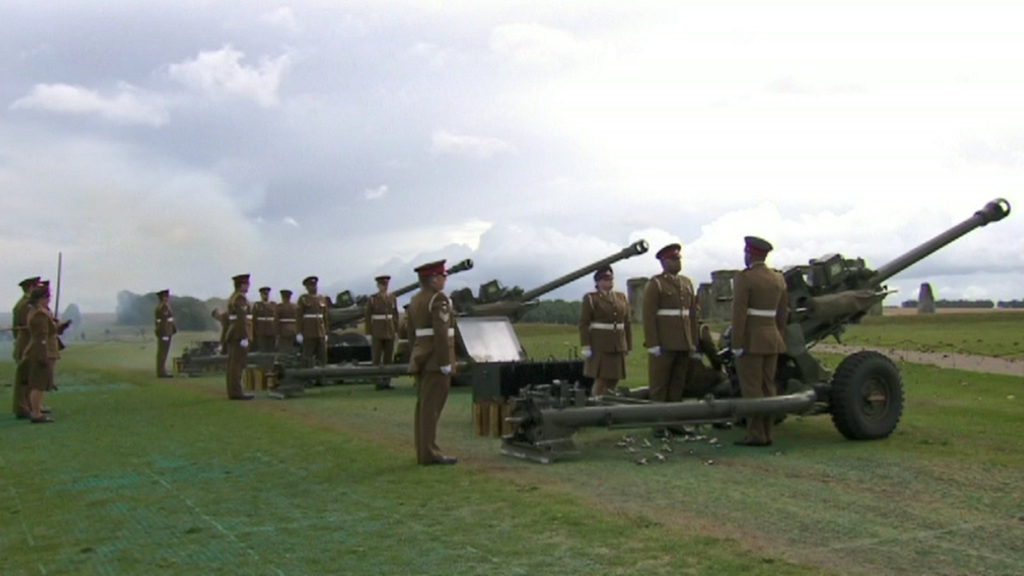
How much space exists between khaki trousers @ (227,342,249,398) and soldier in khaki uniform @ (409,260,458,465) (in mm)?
7962

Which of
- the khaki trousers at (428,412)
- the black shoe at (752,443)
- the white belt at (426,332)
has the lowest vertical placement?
the black shoe at (752,443)

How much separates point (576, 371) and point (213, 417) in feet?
15.9

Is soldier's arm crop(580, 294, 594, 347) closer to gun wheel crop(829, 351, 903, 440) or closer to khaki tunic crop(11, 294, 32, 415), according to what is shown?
gun wheel crop(829, 351, 903, 440)

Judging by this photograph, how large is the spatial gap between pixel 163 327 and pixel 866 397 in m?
18.0

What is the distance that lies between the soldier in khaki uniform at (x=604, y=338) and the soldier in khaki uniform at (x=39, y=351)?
709 cm

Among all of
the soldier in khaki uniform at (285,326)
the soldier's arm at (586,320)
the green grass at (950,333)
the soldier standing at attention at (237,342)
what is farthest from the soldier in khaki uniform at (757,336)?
the soldier in khaki uniform at (285,326)

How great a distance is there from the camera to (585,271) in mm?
16062

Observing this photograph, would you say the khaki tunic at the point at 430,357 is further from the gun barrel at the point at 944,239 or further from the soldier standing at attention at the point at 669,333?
the gun barrel at the point at 944,239

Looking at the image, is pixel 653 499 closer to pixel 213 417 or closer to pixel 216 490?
pixel 216 490

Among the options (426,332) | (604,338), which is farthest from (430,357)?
(604,338)

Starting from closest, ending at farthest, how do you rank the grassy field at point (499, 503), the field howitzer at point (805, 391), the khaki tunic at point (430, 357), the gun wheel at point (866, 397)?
the grassy field at point (499, 503), the field howitzer at point (805, 391), the khaki tunic at point (430, 357), the gun wheel at point (866, 397)

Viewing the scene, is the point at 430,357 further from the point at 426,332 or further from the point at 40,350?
the point at 40,350

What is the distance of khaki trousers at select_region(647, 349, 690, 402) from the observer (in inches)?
414

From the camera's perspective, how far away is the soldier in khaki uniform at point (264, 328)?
2081 centimetres
